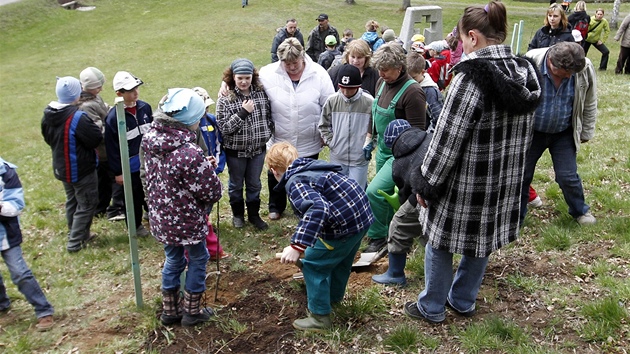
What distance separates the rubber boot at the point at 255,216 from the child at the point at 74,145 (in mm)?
1788

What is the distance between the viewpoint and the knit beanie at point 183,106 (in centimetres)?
405

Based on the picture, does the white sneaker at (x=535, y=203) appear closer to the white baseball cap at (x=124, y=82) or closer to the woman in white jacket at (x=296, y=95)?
the woman in white jacket at (x=296, y=95)

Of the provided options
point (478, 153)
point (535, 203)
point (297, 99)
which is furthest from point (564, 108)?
point (297, 99)

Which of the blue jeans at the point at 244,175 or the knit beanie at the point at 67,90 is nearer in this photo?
the knit beanie at the point at 67,90

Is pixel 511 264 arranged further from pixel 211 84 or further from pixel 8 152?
pixel 211 84

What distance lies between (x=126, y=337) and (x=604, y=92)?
11784 mm

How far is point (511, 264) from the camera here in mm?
5219

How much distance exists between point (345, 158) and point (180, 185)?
8.23 feet

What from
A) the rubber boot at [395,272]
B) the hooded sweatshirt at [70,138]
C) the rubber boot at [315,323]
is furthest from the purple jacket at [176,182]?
the hooded sweatshirt at [70,138]

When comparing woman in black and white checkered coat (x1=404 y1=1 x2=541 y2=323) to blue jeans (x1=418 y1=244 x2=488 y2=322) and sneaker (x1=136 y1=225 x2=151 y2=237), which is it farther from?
sneaker (x1=136 y1=225 x2=151 y2=237)

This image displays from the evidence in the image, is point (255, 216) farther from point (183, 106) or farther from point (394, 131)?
point (183, 106)

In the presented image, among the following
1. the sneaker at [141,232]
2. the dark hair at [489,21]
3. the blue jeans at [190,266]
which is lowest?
the sneaker at [141,232]

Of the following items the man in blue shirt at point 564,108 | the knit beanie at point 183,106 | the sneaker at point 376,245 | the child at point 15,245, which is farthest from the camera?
the sneaker at point 376,245

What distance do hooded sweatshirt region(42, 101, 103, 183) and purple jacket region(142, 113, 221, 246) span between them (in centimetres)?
229
